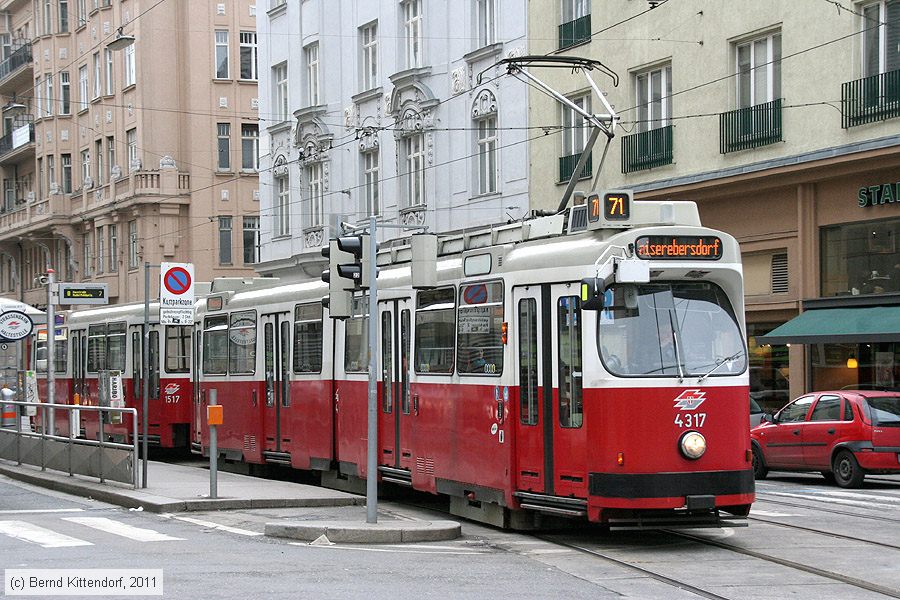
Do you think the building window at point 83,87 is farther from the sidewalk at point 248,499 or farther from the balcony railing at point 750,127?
the sidewalk at point 248,499

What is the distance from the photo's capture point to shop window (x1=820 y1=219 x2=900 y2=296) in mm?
25250

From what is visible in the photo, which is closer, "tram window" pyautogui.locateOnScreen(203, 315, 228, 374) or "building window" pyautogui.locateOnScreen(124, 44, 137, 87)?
"tram window" pyautogui.locateOnScreen(203, 315, 228, 374)

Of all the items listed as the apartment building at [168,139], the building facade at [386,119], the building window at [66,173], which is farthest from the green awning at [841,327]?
the building window at [66,173]

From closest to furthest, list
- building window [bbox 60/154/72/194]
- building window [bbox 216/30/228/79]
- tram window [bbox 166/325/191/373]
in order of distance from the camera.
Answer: tram window [bbox 166/325/191/373]
building window [bbox 216/30/228/79]
building window [bbox 60/154/72/194]

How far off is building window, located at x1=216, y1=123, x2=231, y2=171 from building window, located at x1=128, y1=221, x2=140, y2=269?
13.5ft

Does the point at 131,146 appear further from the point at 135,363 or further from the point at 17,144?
the point at 135,363

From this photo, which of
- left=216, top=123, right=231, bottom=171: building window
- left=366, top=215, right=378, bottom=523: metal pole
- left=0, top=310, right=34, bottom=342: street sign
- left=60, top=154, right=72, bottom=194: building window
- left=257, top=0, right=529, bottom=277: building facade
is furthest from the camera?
left=60, top=154, right=72, bottom=194: building window

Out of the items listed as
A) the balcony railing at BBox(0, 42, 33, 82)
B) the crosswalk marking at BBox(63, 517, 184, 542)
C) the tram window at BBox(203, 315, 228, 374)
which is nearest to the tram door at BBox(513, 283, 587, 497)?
the crosswalk marking at BBox(63, 517, 184, 542)

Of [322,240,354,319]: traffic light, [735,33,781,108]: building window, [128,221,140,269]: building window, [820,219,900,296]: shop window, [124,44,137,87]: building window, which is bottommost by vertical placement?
[322,240,354,319]: traffic light

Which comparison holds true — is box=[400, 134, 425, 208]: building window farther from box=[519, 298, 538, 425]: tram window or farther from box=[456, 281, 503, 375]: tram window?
box=[519, 298, 538, 425]: tram window

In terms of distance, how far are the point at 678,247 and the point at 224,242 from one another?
43979 mm

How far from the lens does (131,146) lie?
5678cm

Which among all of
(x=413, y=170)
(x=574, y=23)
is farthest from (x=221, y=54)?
(x=574, y=23)

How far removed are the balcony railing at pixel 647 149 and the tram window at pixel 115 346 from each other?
1102cm
